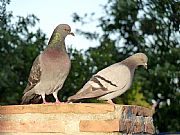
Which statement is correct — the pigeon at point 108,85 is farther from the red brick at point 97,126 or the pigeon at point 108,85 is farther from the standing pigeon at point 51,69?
the red brick at point 97,126

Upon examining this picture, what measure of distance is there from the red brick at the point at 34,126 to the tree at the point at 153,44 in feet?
21.2

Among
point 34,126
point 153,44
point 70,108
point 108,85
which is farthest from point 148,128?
point 153,44

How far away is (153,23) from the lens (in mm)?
11805

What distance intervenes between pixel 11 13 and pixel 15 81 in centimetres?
222

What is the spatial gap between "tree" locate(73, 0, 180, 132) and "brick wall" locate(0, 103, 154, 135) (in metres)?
6.35

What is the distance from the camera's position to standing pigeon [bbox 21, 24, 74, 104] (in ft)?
12.8

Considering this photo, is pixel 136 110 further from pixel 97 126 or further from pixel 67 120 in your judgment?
pixel 67 120

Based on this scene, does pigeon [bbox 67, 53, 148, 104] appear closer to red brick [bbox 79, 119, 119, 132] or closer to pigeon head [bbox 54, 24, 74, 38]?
pigeon head [bbox 54, 24, 74, 38]

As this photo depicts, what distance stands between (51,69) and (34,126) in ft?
2.40

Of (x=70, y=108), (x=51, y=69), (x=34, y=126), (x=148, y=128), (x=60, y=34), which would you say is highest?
(x=60, y=34)

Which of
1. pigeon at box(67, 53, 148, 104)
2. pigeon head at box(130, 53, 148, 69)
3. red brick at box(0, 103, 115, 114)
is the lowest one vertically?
red brick at box(0, 103, 115, 114)

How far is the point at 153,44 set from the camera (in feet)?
40.3

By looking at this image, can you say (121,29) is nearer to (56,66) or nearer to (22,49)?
(22,49)

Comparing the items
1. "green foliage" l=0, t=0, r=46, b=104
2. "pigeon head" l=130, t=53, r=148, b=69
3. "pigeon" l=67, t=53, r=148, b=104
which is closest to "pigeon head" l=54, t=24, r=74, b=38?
"pigeon" l=67, t=53, r=148, b=104
